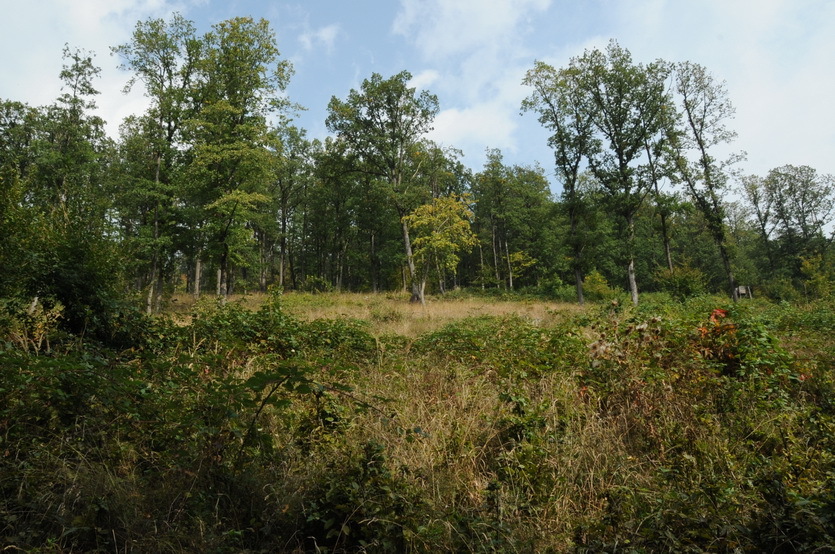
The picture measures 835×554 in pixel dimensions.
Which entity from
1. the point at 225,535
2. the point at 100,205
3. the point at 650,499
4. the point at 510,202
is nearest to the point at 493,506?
the point at 650,499

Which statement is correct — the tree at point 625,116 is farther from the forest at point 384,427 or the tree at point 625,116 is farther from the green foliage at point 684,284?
the forest at point 384,427

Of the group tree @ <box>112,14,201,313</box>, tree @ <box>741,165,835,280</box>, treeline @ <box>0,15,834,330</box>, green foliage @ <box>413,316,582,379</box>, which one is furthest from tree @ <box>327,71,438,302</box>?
tree @ <box>741,165,835,280</box>

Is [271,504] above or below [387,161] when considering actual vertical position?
below

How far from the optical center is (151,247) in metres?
18.7

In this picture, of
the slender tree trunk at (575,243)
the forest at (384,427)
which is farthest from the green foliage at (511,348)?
the slender tree trunk at (575,243)

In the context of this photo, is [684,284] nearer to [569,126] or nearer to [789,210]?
[569,126]

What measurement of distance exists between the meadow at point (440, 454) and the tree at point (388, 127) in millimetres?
20220

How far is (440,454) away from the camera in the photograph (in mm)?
3727

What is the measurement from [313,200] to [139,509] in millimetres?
40048

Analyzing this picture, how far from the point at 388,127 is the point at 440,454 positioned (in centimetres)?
2523

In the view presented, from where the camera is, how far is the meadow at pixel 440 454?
2666 mm

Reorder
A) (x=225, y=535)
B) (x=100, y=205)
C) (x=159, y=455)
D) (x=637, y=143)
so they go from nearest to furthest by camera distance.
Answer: (x=225, y=535)
(x=159, y=455)
(x=100, y=205)
(x=637, y=143)

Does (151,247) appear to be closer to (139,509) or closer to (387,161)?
(387,161)

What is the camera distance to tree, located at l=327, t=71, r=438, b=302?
2539 cm
